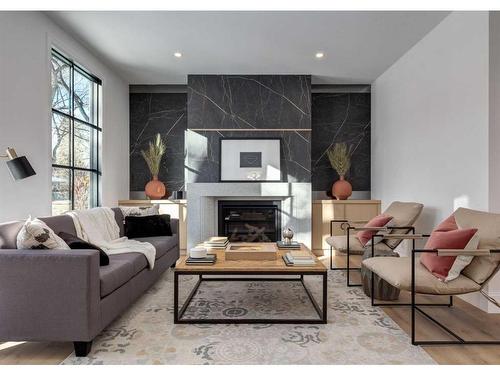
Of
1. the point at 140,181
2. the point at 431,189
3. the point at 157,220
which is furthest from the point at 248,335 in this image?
the point at 140,181

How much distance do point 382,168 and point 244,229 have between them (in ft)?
7.83

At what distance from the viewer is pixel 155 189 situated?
5395 mm

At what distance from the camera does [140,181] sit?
5.85 m

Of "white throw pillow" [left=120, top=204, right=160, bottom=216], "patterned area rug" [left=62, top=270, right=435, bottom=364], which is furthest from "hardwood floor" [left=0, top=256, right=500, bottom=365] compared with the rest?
"white throw pillow" [left=120, top=204, right=160, bottom=216]

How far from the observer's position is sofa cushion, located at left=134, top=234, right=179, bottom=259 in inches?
141

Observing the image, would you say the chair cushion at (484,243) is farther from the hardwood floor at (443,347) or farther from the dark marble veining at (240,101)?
the dark marble veining at (240,101)

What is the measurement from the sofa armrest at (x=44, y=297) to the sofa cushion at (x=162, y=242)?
4.73ft

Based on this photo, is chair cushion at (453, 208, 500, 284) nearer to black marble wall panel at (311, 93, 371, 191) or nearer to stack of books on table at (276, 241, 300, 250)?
stack of books on table at (276, 241, 300, 250)

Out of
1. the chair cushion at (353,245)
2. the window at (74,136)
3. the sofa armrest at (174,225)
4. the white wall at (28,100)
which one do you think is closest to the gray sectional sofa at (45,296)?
the white wall at (28,100)

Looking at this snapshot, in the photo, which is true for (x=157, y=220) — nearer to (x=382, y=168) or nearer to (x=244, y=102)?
(x=244, y=102)

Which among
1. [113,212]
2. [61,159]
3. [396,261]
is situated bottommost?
[396,261]

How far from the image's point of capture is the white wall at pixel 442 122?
2957 millimetres

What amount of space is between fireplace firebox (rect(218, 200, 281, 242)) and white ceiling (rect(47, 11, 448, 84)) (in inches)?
80.9

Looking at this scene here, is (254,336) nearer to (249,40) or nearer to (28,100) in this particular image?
(28,100)
